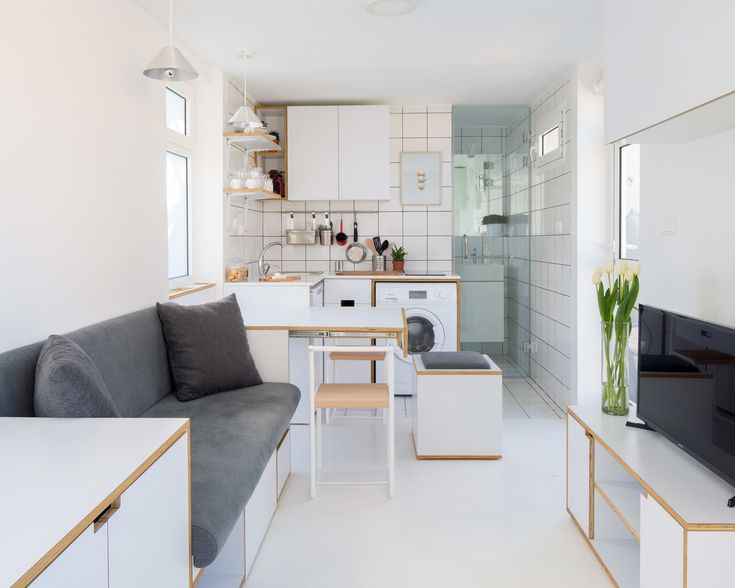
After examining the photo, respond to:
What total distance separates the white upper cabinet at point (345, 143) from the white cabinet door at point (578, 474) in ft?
9.87

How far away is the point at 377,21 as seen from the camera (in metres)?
3.39

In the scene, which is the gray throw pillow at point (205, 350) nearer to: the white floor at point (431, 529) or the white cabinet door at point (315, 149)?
the white floor at point (431, 529)

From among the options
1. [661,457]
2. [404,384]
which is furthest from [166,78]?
[404,384]

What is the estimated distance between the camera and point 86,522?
42.5 inches

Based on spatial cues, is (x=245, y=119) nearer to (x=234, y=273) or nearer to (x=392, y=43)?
(x=392, y=43)

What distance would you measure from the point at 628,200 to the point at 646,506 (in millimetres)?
2654

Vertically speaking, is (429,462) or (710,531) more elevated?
(710,531)

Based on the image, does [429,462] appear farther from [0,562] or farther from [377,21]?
[0,562]

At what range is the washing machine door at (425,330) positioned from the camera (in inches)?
194

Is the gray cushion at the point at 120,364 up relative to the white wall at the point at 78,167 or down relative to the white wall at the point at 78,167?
down

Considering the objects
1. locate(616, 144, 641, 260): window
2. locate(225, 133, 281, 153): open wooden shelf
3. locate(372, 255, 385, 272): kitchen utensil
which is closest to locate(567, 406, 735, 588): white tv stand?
locate(616, 144, 641, 260): window

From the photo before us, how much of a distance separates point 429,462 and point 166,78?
2.29 meters

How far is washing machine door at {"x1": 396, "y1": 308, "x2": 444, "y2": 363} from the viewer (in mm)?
4934

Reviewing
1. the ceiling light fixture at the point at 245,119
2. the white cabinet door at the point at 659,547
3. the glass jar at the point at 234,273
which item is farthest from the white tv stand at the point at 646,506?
the glass jar at the point at 234,273
